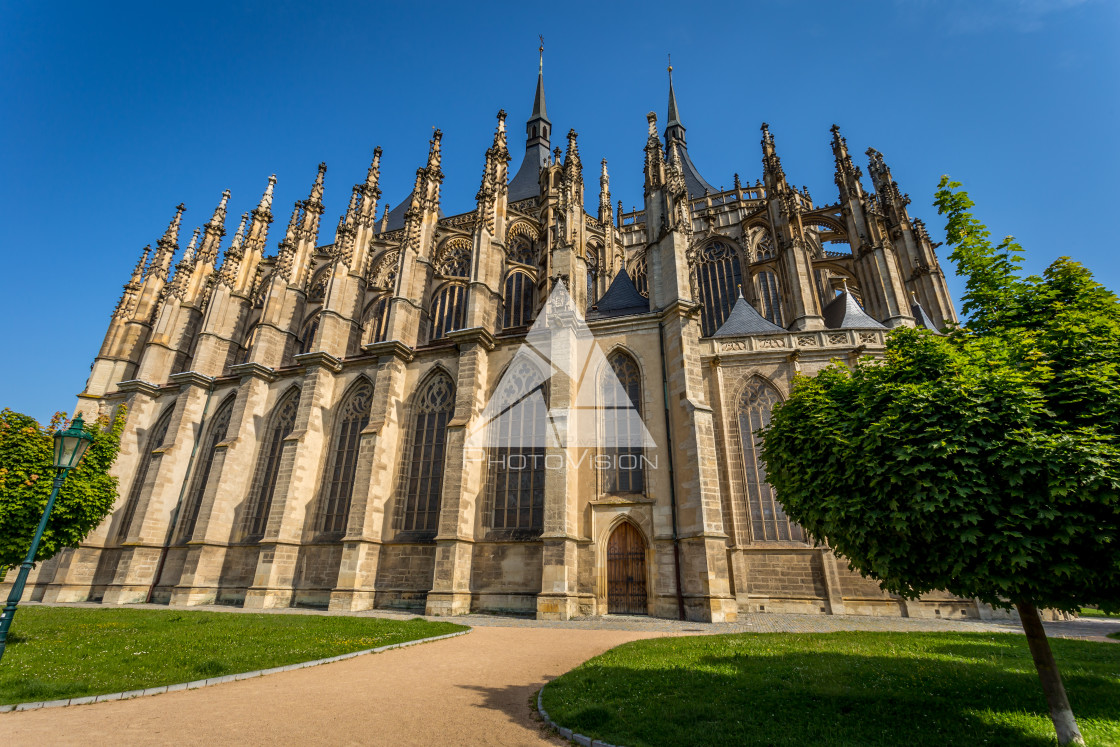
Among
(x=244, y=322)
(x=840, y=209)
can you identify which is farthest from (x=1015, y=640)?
(x=244, y=322)

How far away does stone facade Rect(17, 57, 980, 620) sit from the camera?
14766 millimetres

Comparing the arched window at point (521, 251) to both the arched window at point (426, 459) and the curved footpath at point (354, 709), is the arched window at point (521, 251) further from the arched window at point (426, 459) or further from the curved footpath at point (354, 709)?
the curved footpath at point (354, 709)

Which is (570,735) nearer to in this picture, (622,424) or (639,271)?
(622,424)

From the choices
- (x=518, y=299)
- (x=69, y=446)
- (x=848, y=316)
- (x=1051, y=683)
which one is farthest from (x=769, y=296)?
(x=69, y=446)

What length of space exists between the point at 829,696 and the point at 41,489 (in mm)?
14169

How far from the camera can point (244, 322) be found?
84.3 feet

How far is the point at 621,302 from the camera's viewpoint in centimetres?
1947

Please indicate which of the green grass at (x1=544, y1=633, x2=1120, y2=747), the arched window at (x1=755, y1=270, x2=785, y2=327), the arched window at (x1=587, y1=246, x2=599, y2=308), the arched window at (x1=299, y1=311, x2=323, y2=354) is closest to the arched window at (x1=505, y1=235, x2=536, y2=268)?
the arched window at (x1=587, y1=246, x2=599, y2=308)

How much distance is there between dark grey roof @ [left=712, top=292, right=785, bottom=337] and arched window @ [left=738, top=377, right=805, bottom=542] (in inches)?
71.6

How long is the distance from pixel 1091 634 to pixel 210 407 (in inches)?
1198

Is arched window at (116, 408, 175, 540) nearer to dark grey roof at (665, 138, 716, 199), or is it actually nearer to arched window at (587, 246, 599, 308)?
arched window at (587, 246, 599, 308)

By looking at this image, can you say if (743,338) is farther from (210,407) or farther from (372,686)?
→ (210,407)

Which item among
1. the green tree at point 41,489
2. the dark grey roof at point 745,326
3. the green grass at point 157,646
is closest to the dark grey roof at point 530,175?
the dark grey roof at point 745,326

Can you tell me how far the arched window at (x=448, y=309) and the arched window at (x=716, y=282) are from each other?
1248 centimetres
